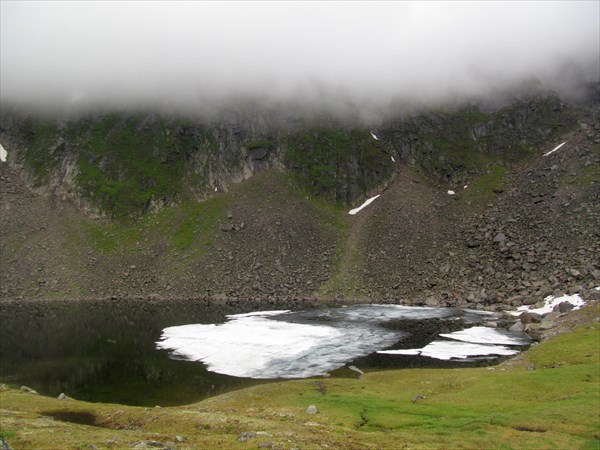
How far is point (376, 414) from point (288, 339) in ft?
123

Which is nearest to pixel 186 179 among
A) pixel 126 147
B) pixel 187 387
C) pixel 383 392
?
pixel 126 147

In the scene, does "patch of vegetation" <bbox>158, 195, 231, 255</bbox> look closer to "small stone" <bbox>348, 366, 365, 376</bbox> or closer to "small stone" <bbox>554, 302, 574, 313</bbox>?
"small stone" <bbox>348, 366, 365, 376</bbox>

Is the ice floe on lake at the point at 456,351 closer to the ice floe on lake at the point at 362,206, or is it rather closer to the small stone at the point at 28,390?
the small stone at the point at 28,390

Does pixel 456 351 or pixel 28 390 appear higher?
pixel 28 390

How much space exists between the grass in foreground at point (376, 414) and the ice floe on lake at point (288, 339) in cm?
956

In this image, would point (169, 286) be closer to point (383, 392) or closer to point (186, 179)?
point (186, 179)

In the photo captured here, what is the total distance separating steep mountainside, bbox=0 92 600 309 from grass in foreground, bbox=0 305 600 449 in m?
52.9

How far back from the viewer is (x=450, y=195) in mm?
148875

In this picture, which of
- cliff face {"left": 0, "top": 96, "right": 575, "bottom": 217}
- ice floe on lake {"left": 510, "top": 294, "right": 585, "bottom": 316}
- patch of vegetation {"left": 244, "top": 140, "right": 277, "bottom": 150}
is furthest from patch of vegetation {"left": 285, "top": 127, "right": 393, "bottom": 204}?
ice floe on lake {"left": 510, "top": 294, "right": 585, "bottom": 316}

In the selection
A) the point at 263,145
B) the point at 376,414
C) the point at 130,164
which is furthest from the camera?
the point at 263,145

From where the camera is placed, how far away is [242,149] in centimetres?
17850

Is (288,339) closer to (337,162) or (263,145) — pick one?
(337,162)

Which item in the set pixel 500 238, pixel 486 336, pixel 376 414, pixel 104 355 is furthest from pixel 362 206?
pixel 376 414

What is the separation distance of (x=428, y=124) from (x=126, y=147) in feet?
375
